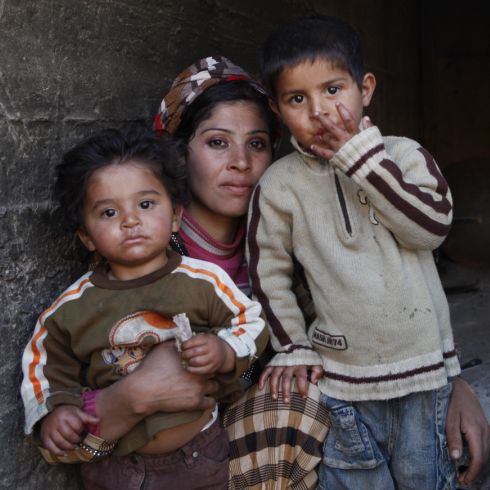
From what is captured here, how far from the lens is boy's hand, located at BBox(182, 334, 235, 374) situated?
6.07 ft

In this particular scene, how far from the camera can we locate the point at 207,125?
2510mm

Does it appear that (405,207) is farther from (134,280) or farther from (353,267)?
(134,280)

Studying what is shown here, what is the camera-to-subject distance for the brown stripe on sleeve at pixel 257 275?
7.53 feet

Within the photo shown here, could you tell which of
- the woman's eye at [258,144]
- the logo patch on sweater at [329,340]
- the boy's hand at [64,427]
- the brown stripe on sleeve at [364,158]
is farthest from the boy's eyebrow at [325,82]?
the boy's hand at [64,427]

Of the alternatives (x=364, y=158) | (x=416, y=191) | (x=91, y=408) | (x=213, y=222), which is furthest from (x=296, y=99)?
(x=91, y=408)

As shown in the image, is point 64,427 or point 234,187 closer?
point 64,427

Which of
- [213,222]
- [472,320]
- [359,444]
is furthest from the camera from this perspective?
[472,320]

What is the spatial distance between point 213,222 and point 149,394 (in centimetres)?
79

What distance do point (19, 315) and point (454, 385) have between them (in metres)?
1.30

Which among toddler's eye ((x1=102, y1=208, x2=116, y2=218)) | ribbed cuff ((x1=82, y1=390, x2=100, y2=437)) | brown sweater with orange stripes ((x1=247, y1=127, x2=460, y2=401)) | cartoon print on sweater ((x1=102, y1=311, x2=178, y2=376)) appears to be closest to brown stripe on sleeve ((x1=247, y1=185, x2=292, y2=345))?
brown sweater with orange stripes ((x1=247, y1=127, x2=460, y2=401))

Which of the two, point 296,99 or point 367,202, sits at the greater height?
point 296,99

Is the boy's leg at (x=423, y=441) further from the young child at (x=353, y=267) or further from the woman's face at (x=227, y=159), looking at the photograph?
the woman's face at (x=227, y=159)

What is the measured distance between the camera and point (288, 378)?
7.45ft

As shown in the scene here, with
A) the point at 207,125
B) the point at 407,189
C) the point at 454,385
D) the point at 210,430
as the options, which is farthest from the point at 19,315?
the point at 454,385
